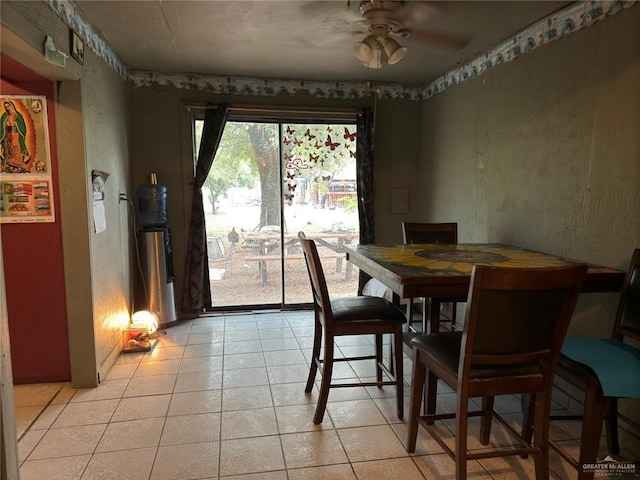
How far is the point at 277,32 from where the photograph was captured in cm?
284

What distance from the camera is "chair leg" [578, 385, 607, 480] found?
5.41ft

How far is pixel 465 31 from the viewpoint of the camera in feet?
9.26

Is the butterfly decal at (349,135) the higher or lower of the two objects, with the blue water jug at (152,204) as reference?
higher

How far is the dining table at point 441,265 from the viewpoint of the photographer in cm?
188

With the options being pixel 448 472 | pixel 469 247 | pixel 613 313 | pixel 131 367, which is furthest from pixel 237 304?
pixel 613 313

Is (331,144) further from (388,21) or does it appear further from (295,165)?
(388,21)

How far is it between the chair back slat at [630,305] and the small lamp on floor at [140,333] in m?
3.10

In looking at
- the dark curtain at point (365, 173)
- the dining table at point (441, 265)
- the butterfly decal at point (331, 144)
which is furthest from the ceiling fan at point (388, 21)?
the butterfly decal at point (331, 144)

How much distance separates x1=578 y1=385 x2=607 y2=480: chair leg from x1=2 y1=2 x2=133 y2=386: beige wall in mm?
2698

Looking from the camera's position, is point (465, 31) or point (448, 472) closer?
point (448, 472)

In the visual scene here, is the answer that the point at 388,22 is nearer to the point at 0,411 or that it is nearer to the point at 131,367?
the point at 0,411

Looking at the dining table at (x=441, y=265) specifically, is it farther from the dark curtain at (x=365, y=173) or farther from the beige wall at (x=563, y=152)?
the dark curtain at (x=365, y=173)

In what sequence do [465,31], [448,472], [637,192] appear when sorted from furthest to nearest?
[465,31] → [637,192] → [448,472]

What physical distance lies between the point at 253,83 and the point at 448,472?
3.55 metres
